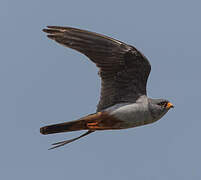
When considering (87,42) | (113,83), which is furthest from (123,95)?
(87,42)

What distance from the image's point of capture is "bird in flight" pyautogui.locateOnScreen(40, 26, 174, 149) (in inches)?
737

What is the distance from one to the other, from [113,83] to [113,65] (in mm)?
433

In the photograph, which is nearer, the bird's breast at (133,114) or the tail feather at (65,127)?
the bird's breast at (133,114)

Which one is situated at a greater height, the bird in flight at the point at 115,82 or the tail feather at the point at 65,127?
the bird in flight at the point at 115,82

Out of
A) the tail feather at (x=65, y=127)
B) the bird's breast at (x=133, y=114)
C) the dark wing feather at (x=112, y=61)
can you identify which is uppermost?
the dark wing feather at (x=112, y=61)

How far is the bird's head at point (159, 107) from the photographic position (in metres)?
18.9

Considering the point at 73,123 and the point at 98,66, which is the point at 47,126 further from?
the point at 98,66

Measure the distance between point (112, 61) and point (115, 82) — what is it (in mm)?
516

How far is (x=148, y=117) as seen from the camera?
739 inches

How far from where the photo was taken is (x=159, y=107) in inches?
746

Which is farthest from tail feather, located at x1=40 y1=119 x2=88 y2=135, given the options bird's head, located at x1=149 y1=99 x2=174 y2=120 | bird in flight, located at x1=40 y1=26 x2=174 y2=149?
bird's head, located at x1=149 y1=99 x2=174 y2=120

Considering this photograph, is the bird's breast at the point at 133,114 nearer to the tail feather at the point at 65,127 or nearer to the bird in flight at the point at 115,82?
the bird in flight at the point at 115,82

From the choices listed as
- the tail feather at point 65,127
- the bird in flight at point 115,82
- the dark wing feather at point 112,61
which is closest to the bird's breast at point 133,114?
the bird in flight at point 115,82

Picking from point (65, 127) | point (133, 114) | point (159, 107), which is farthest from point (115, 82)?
point (65, 127)
